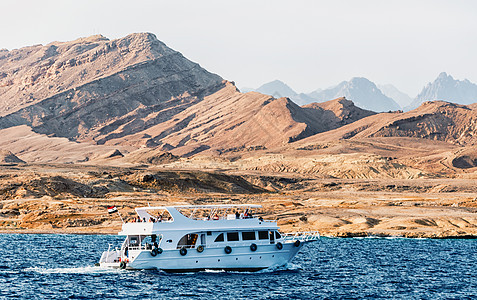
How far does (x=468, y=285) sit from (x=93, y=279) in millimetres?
30188

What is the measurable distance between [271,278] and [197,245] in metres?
6.68

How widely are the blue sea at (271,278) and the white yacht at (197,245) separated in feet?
2.87

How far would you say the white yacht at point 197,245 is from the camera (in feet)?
184

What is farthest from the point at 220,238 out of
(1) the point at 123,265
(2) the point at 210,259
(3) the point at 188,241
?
(1) the point at 123,265

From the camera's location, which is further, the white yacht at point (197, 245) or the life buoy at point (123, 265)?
the life buoy at point (123, 265)

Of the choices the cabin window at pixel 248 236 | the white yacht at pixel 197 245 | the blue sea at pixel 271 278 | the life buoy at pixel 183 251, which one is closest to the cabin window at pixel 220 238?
the white yacht at pixel 197 245

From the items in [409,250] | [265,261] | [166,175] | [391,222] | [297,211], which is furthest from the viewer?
[166,175]

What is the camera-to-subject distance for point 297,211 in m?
122

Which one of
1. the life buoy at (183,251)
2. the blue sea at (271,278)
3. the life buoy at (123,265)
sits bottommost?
the blue sea at (271,278)

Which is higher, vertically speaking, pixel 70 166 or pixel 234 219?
pixel 70 166

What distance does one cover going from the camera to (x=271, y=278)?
5541 cm

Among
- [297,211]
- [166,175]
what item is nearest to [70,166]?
[166,175]

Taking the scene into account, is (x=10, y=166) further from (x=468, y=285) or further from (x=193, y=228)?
(x=468, y=285)

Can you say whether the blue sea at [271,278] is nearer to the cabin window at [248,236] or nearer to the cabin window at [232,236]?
the cabin window at [232,236]
